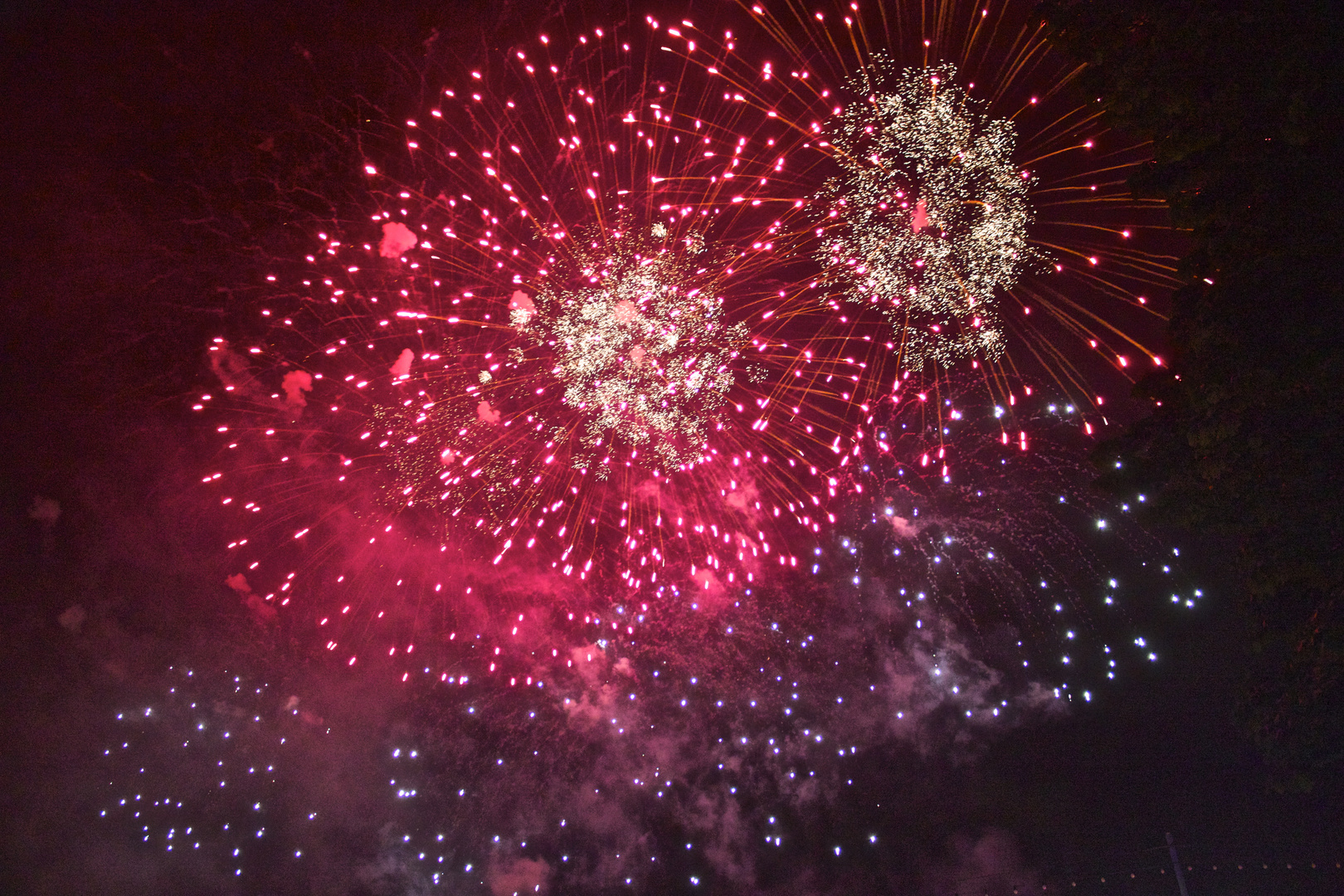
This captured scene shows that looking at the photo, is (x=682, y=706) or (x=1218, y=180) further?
(x=682, y=706)

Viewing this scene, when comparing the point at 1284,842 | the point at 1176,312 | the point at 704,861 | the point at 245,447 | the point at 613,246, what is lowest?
the point at 704,861

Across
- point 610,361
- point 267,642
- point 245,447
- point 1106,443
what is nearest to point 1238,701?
point 1106,443

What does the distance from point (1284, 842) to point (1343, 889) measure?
0.86 meters

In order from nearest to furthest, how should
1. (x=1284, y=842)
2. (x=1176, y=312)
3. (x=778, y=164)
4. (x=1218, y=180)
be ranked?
(x=1218, y=180)
(x=1176, y=312)
(x=778, y=164)
(x=1284, y=842)

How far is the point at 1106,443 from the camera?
5.07 metres

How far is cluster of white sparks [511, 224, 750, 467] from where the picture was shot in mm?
7949

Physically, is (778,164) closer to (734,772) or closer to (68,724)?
(734,772)

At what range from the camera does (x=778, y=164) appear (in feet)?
23.2

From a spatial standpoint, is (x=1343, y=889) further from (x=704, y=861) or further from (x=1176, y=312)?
(x=1176, y=312)

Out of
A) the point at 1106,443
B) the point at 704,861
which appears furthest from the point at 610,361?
the point at 704,861

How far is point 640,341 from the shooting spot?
8289 millimetres

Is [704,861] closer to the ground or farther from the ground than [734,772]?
closer to the ground

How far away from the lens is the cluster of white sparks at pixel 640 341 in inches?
313

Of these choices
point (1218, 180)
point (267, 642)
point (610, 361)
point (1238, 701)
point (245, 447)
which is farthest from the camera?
point (267, 642)
